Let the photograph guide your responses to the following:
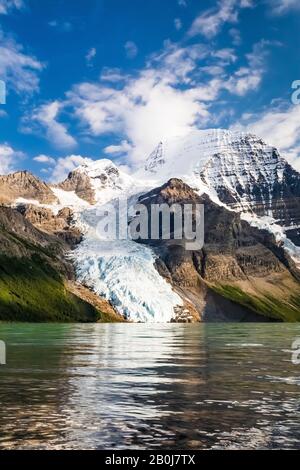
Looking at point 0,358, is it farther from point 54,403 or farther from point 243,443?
point 243,443

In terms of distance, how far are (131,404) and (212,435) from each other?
963cm

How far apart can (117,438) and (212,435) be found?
3.92m

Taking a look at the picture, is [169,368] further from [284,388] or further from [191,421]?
[191,421]

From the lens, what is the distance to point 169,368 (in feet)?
184

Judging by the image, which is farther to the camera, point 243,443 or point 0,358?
point 0,358

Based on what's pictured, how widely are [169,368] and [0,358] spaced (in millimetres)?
17686
